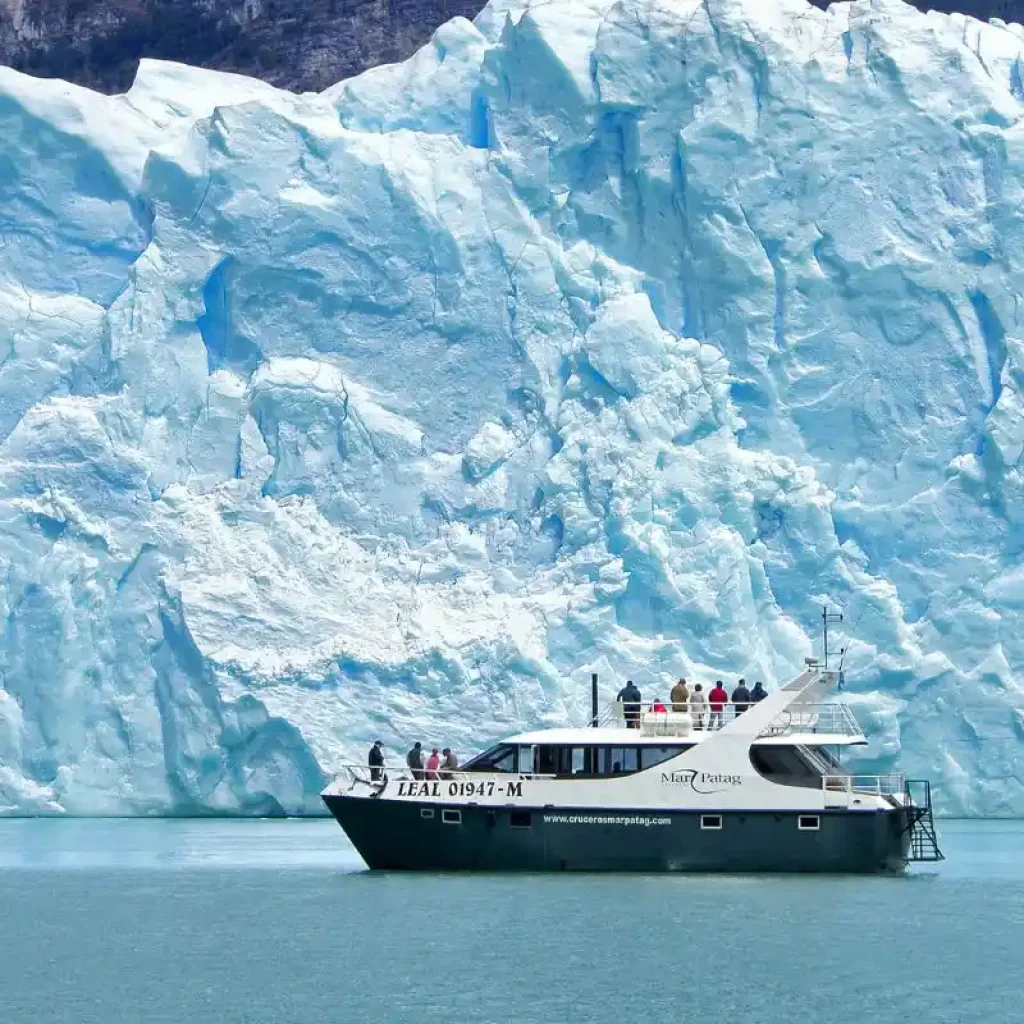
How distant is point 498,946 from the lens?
20.4 m

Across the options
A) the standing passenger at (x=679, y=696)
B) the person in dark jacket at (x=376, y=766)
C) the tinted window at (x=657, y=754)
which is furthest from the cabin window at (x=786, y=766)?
the person in dark jacket at (x=376, y=766)

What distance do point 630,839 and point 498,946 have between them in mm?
5709

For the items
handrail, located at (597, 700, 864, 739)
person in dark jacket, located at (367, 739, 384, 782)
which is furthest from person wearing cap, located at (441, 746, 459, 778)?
handrail, located at (597, 700, 864, 739)

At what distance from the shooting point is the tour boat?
25.9 m

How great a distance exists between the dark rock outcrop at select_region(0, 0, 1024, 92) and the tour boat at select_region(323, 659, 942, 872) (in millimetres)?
25071

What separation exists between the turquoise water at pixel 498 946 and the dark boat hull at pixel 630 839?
0.35 m

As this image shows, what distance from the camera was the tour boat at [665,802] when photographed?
25.9m

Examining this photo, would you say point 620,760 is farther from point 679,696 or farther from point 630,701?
point 630,701

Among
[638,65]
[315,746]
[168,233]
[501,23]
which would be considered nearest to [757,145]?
[638,65]

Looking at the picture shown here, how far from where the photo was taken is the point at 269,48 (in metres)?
49.1

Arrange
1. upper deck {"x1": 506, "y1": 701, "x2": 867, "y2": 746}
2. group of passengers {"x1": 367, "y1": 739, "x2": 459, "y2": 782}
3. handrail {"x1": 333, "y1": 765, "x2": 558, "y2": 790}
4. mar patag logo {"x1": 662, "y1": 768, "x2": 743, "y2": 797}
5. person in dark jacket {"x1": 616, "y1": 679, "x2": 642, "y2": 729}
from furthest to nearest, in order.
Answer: person in dark jacket {"x1": 616, "y1": 679, "x2": 642, "y2": 729} < group of passengers {"x1": 367, "y1": 739, "x2": 459, "y2": 782} < handrail {"x1": 333, "y1": 765, "x2": 558, "y2": 790} < upper deck {"x1": 506, "y1": 701, "x2": 867, "y2": 746} < mar patag logo {"x1": 662, "y1": 768, "x2": 743, "y2": 797}

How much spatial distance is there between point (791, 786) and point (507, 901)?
3760 mm

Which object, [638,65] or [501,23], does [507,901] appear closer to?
[638,65]

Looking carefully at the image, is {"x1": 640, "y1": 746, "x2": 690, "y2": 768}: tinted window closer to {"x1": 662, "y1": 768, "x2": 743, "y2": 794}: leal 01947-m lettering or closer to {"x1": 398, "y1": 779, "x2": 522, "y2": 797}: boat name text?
{"x1": 662, "y1": 768, "x2": 743, "y2": 794}: leal 01947-m lettering
